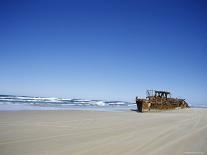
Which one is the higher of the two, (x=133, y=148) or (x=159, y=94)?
(x=159, y=94)

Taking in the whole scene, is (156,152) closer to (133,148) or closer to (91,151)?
(133,148)

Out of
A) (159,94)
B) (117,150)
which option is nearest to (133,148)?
(117,150)

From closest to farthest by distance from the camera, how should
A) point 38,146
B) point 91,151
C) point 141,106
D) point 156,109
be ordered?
point 91,151 < point 38,146 < point 141,106 < point 156,109

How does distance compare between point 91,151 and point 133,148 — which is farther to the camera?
point 133,148

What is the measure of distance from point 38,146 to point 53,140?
3.12 ft

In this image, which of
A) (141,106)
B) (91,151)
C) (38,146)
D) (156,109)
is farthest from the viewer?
(156,109)

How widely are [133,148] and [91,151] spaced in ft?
3.92

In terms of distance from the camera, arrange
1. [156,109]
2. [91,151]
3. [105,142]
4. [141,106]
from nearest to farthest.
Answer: [91,151] < [105,142] < [141,106] < [156,109]

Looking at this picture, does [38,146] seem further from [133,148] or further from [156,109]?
[156,109]

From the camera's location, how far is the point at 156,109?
32.8 metres

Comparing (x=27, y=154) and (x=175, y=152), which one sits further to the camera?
(x=175, y=152)

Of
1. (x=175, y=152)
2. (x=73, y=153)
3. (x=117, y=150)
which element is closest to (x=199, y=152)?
(x=175, y=152)

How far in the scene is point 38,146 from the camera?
6.62 m

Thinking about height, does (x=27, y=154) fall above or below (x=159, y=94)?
below
